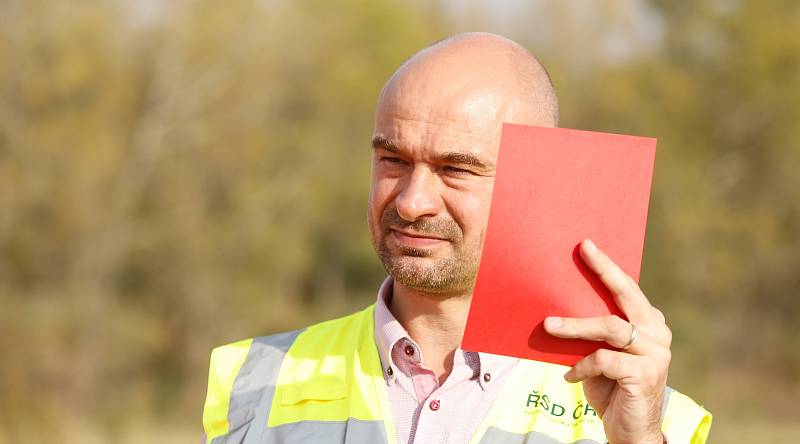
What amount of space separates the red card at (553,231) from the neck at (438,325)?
2.17ft

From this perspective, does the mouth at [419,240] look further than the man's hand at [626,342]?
Yes

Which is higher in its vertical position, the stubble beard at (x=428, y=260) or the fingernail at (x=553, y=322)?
the stubble beard at (x=428, y=260)

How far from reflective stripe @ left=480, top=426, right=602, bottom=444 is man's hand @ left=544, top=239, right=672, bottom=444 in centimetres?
49

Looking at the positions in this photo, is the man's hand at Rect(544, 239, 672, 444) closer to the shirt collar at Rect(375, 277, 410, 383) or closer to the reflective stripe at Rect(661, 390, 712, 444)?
the reflective stripe at Rect(661, 390, 712, 444)

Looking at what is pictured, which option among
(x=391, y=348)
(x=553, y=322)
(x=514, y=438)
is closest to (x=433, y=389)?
(x=391, y=348)

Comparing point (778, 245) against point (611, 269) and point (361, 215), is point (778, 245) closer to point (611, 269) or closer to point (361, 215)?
point (361, 215)

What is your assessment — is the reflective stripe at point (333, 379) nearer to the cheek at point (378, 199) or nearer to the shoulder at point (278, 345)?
the shoulder at point (278, 345)

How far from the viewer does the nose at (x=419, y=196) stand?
100 inches

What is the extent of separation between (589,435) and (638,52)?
2391 centimetres

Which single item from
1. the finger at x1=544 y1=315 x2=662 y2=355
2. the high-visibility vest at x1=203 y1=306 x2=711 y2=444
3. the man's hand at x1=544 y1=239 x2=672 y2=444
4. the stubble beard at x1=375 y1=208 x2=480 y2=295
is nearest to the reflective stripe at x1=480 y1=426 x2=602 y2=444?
the high-visibility vest at x1=203 y1=306 x2=711 y2=444

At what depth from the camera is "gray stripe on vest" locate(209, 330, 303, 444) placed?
2730mm

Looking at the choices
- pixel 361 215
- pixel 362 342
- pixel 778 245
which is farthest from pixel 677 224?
pixel 362 342

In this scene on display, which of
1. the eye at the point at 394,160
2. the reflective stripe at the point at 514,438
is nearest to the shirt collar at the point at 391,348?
the reflective stripe at the point at 514,438

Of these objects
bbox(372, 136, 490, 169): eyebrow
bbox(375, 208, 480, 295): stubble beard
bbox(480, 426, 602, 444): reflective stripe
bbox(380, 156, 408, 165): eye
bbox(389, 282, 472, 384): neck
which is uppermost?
bbox(372, 136, 490, 169): eyebrow
